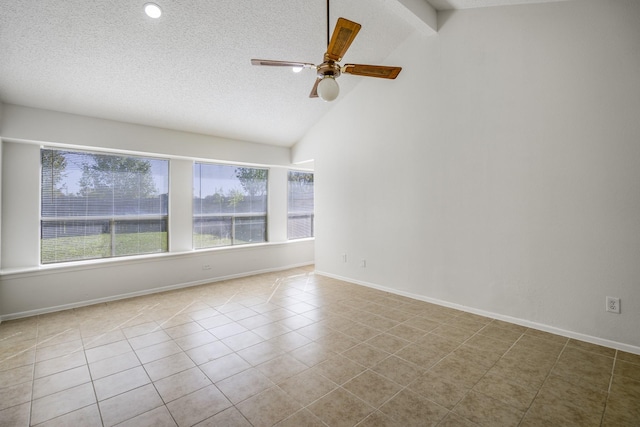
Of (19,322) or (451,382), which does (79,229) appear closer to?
(19,322)

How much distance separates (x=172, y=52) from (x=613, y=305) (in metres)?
4.90

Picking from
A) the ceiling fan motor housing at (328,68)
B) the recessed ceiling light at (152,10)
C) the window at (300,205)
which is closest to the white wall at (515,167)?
the ceiling fan motor housing at (328,68)

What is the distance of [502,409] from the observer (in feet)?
6.27

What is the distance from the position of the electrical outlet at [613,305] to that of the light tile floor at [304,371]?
1.19 feet

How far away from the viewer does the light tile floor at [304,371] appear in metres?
1.88

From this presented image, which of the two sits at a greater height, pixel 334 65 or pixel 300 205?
pixel 334 65

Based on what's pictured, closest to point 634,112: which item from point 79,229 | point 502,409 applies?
point 502,409

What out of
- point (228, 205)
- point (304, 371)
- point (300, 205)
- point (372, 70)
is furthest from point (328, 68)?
point (300, 205)

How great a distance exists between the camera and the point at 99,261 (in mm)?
4086

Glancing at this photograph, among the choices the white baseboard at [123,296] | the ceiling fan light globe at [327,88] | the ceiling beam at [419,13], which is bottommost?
the white baseboard at [123,296]

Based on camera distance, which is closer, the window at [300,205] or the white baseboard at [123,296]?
the white baseboard at [123,296]

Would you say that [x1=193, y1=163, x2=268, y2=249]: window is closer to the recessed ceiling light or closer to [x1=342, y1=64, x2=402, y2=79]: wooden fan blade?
the recessed ceiling light

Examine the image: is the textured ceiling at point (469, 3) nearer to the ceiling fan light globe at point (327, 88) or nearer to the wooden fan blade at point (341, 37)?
the wooden fan blade at point (341, 37)

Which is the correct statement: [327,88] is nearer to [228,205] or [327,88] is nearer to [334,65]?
[334,65]
